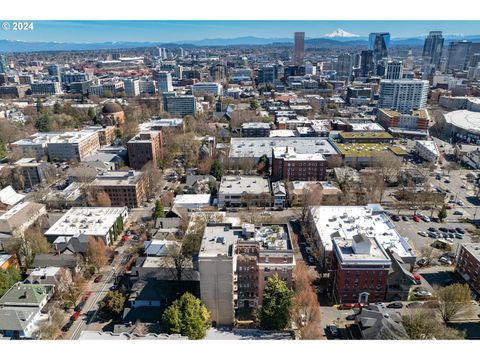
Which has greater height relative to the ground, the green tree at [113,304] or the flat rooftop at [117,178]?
the flat rooftop at [117,178]

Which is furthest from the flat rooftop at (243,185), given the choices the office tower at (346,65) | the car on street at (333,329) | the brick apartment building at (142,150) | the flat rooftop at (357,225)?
the office tower at (346,65)

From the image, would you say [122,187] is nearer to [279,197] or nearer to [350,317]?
[279,197]

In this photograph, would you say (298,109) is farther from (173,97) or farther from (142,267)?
(142,267)

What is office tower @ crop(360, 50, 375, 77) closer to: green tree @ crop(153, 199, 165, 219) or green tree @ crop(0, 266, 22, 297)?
green tree @ crop(153, 199, 165, 219)

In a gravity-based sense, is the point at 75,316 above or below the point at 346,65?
below

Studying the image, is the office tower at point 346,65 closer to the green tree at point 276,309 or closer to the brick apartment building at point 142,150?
the brick apartment building at point 142,150

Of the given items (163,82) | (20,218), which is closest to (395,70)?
(163,82)

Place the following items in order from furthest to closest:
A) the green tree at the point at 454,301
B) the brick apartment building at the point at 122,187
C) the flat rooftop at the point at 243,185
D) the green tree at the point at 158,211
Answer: the flat rooftop at the point at 243,185, the brick apartment building at the point at 122,187, the green tree at the point at 158,211, the green tree at the point at 454,301
